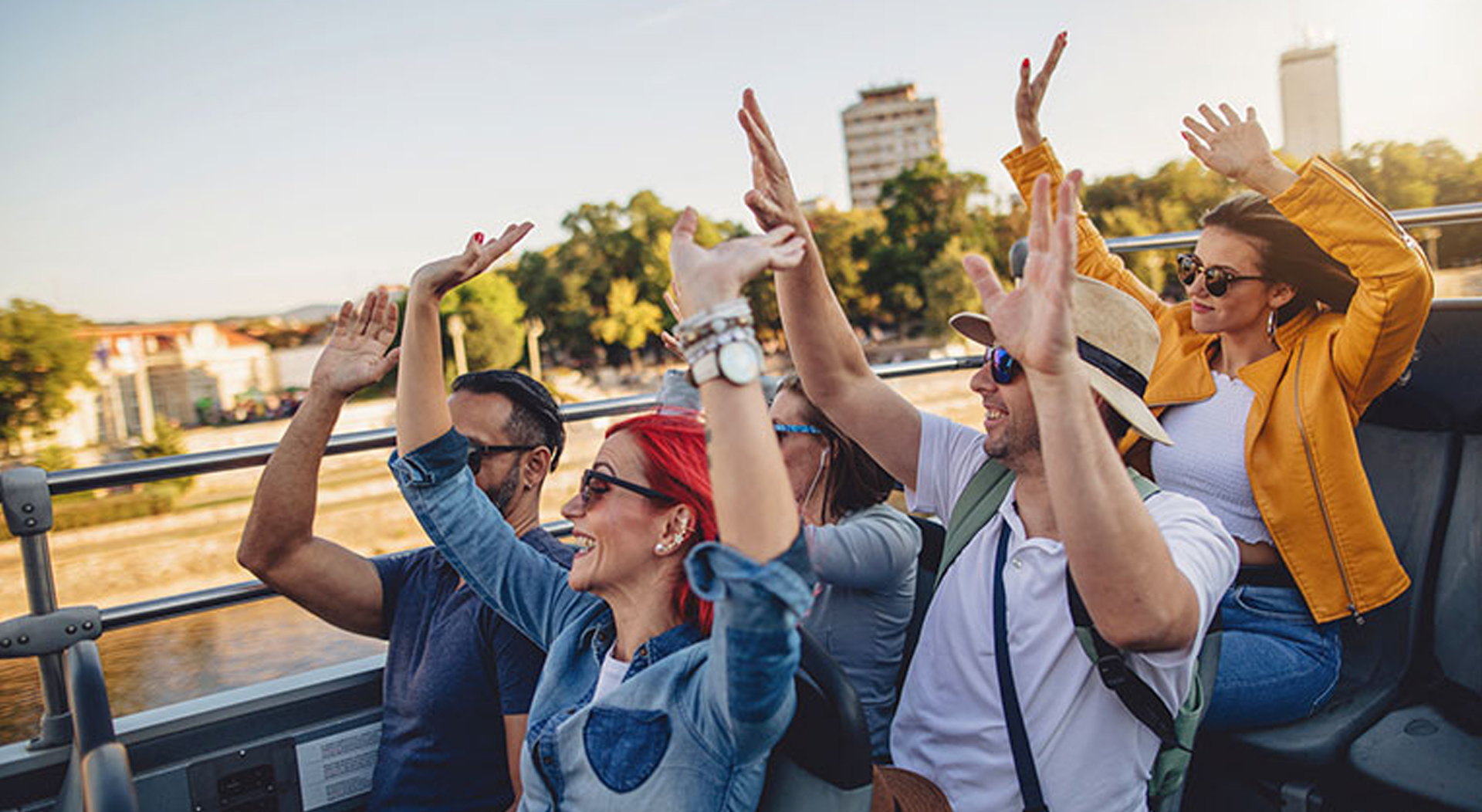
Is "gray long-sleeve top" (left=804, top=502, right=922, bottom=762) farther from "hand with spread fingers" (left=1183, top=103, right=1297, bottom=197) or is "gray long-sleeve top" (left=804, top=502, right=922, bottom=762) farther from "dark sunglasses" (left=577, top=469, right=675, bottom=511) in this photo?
"hand with spread fingers" (left=1183, top=103, right=1297, bottom=197)

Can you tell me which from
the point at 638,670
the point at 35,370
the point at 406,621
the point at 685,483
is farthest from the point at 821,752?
the point at 35,370

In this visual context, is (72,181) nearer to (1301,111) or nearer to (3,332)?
(3,332)

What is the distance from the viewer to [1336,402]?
2447 millimetres

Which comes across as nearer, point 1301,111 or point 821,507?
point 821,507

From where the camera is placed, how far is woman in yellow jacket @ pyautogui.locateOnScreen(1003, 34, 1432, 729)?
234cm

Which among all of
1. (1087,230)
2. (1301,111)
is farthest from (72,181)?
(1301,111)

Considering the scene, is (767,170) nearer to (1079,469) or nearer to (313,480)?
(1079,469)

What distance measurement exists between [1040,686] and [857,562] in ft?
1.43

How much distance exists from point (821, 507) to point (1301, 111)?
117962mm

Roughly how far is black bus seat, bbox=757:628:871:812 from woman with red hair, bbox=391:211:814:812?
1.3 inches

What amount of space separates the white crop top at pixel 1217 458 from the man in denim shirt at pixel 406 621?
1579mm

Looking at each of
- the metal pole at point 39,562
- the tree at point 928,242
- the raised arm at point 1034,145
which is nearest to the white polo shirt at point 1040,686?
the raised arm at point 1034,145

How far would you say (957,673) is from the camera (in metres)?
Answer: 1.89

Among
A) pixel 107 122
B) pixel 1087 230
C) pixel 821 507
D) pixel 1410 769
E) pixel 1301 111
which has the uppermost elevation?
pixel 107 122
